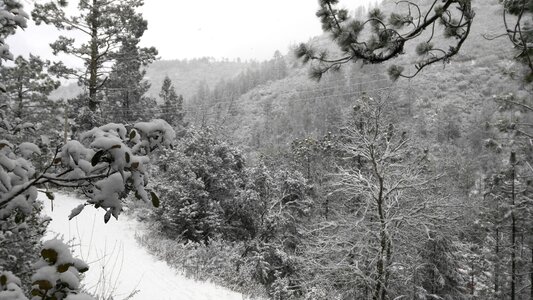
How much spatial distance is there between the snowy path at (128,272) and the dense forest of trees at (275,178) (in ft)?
1.97

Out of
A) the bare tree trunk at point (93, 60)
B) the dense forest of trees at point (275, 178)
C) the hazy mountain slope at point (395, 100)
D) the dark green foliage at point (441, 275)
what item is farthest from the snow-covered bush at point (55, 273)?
the hazy mountain slope at point (395, 100)

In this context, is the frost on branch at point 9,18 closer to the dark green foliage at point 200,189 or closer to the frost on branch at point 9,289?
the frost on branch at point 9,289

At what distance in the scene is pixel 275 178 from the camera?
22.1 metres

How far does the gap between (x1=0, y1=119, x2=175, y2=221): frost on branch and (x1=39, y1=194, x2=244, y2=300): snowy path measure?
368 cm

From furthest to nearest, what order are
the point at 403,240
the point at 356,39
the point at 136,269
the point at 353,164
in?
the point at 353,164 → the point at 403,240 → the point at 136,269 → the point at 356,39

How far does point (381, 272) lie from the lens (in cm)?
1121

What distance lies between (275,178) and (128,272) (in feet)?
49.3

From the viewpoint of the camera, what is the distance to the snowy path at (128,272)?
652 centimetres

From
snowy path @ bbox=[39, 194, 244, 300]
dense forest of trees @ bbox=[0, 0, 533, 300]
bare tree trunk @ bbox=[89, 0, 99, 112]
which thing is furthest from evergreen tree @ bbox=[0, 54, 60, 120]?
snowy path @ bbox=[39, 194, 244, 300]

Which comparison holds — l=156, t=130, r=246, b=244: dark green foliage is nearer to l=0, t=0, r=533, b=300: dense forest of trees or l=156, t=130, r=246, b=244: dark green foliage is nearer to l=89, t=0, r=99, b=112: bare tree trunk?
l=0, t=0, r=533, b=300: dense forest of trees

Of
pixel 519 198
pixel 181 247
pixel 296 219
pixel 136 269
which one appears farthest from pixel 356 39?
pixel 519 198

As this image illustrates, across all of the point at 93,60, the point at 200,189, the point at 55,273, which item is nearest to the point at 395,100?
the point at 200,189

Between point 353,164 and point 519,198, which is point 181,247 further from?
point 519,198

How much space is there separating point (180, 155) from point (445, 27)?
13.7 metres
